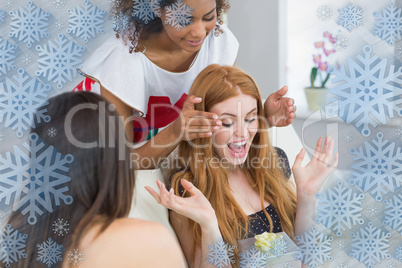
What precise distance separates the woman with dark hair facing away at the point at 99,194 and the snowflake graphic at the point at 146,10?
0.61 ft

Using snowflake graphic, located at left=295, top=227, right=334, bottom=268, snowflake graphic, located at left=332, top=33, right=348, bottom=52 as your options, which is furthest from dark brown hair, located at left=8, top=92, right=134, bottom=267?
snowflake graphic, located at left=332, top=33, right=348, bottom=52

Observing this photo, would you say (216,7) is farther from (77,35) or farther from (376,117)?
(376,117)

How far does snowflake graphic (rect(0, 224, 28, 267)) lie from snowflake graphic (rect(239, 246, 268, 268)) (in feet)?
1.46

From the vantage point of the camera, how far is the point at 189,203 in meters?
1.00

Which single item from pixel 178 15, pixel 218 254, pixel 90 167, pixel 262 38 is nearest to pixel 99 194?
pixel 90 167

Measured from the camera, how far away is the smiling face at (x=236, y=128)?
3.37 ft

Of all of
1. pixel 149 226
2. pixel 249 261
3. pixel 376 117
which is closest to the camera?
pixel 149 226

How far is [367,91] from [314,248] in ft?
1.25

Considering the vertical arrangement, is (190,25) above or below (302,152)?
above

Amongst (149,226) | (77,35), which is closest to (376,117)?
(149,226)

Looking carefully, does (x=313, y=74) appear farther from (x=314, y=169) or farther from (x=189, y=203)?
(x=189, y=203)

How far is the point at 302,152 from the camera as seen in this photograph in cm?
113

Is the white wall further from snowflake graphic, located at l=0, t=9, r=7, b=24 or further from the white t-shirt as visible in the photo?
snowflake graphic, located at l=0, t=9, r=7, b=24

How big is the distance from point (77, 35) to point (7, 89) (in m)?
0.18
